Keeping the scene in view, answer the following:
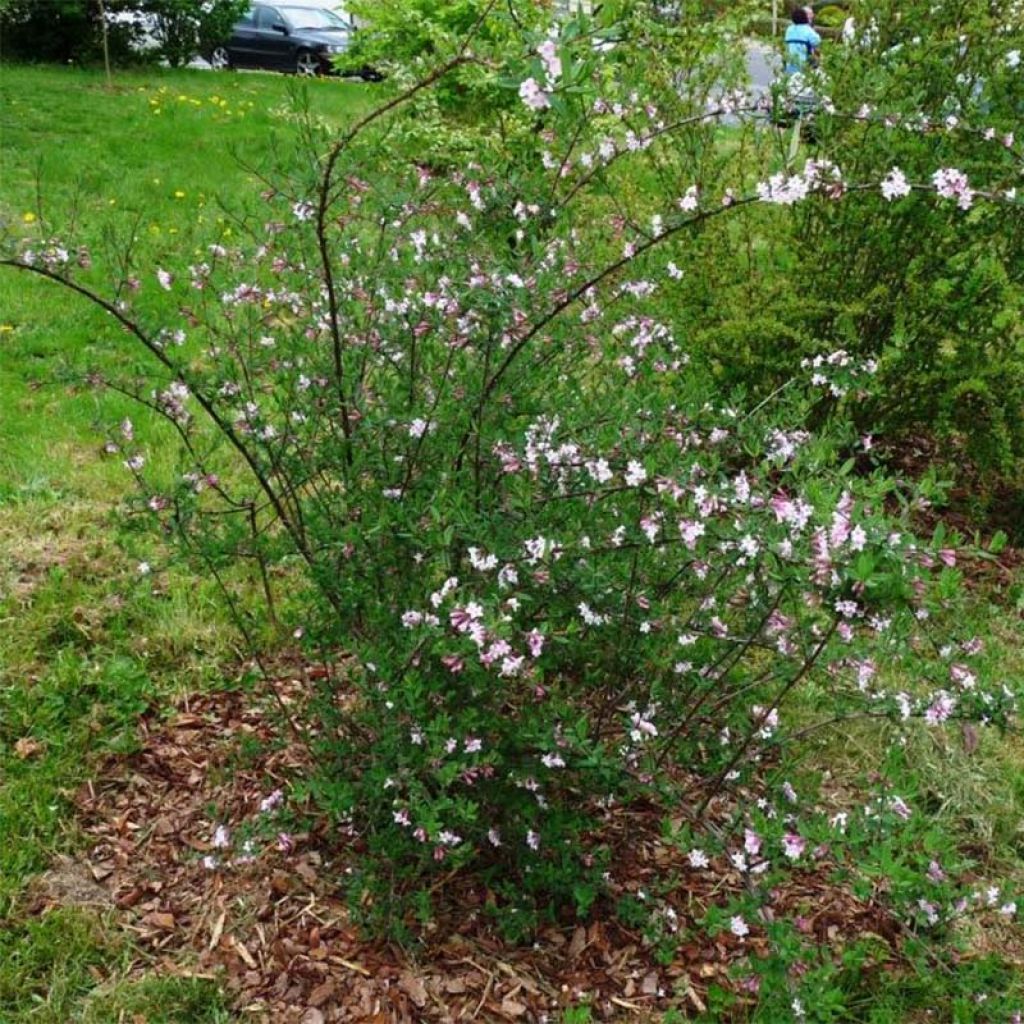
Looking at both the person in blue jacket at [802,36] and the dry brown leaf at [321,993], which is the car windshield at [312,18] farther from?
the dry brown leaf at [321,993]

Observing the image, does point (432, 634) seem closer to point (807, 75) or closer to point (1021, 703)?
point (1021, 703)

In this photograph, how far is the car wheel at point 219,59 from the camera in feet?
51.1

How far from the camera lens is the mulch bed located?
2.57m

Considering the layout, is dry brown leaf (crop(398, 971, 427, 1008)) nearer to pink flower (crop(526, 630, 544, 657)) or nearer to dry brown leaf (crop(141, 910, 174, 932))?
dry brown leaf (crop(141, 910, 174, 932))

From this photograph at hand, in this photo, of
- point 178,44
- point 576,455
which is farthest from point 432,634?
point 178,44

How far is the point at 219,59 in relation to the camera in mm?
16250

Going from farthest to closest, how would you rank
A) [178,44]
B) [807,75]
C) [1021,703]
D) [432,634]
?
[178,44]
[807,75]
[1021,703]
[432,634]

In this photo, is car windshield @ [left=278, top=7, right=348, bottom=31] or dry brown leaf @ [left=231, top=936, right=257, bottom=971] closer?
dry brown leaf @ [left=231, top=936, right=257, bottom=971]

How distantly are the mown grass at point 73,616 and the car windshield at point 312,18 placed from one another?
39.9ft

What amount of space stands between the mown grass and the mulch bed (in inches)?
4.5

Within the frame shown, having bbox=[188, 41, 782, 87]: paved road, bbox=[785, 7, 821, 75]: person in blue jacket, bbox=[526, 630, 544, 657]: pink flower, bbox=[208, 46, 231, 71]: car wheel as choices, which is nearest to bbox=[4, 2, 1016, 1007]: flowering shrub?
bbox=[526, 630, 544, 657]: pink flower

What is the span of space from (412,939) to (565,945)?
1.30 feet

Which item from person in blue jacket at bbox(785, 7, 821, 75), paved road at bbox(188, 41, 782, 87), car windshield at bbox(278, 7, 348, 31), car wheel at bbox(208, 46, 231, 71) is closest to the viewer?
paved road at bbox(188, 41, 782, 87)

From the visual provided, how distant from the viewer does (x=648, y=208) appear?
17.2ft
